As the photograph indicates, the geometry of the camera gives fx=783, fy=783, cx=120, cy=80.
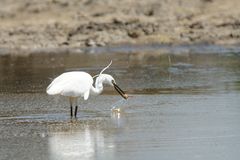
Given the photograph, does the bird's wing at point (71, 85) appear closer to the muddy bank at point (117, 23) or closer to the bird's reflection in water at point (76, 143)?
the bird's reflection in water at point (76, 143)

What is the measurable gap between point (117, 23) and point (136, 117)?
22587 mm

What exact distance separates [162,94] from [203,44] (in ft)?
55.6

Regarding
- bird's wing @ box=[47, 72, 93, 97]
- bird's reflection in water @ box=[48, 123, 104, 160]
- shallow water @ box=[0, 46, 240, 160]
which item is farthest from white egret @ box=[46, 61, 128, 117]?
bird's reflection in water @ box=[48, 123, 104, 160]

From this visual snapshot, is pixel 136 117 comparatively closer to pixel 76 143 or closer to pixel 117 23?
pixel 76 143

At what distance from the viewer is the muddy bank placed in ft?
106

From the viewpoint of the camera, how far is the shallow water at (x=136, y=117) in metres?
9.00

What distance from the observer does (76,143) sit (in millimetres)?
9586

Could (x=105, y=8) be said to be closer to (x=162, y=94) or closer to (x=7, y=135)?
(x=162, y=94)

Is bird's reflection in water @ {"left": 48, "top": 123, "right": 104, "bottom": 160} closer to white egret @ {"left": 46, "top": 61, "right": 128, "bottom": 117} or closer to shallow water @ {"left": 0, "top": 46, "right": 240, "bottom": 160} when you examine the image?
shallow water @ {"left": 0, "top": 46, "right": 240, "bottom": 160}

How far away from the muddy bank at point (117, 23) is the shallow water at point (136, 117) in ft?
36.9

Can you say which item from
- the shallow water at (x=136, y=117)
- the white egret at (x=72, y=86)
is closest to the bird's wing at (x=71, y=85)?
the white egret at (x=72, y=86)

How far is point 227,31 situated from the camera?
32031 millimetres

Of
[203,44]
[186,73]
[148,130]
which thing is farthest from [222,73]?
[203,44]

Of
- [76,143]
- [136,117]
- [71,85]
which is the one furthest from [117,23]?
[76,143]
